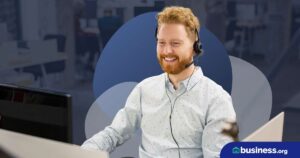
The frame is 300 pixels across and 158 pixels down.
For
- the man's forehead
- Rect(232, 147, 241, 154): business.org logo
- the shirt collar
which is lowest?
the shirt collar

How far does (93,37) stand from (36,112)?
169cm

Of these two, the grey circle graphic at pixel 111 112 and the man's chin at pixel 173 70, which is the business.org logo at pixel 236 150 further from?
the grey circle graphic at pixel 111 112

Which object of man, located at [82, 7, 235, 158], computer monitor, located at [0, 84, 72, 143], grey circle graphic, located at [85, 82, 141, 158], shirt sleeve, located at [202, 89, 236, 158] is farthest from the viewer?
grey circle graphic, located at [85, 82, 141, 158]

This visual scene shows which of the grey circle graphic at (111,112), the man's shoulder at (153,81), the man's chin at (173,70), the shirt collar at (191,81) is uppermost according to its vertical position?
the man's chin at (173,70)

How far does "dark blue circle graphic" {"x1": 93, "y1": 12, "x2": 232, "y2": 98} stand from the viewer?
2.41m

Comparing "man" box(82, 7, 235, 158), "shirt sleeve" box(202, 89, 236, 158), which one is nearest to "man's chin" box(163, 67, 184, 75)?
"man" box(82, 7, 235, 158)

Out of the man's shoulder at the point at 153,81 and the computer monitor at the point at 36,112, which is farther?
the man's shoulder at the point at 153,81

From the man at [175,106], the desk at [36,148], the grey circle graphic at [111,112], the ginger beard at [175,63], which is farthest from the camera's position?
the grey circle graphic at [111,112]

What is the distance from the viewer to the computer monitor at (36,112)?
3.61 ft

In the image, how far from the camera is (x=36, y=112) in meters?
1.14

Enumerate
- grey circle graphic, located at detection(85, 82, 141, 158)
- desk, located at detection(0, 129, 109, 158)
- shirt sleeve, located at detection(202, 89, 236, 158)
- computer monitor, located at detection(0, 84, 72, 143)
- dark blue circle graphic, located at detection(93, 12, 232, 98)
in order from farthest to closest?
grey circle graphic, located at detection(85, 82, 141, 158) < dark blue circle graphic, located at detection(93, 12, 232, 98) < shirt sleeve, located at detection(202, 89, 236, 158) < computer monitor, located at detection(0, 84, 72, 143) < desk, located at detection(0, 129, 109, 158)

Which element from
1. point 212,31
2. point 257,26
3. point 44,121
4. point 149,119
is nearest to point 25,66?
point 149,119

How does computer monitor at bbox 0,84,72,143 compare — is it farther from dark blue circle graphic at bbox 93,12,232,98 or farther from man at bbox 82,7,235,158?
dark blue circle graphic at bbox 93,12,232,98

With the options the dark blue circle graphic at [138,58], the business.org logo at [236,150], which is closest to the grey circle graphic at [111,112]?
the dark blue circle graphic at [138,58]
